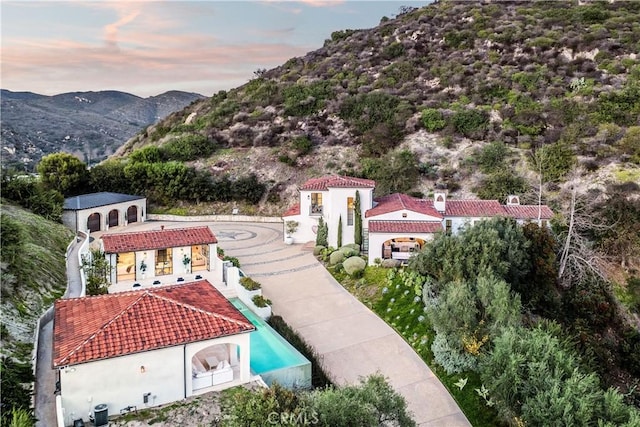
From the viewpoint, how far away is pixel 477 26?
7394 cm

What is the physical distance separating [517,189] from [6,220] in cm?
3737

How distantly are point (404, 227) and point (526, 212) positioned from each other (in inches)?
382

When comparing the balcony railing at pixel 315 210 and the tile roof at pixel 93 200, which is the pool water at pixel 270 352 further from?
the tile roof at pixel 93 200

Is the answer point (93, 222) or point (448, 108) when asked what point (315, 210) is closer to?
point (93, 222)

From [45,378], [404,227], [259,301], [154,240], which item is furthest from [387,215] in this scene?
[45,378]

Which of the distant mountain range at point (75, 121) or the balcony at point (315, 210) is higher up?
the distant mountain range at point (75, 121)

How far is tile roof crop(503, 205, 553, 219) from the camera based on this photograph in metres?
31.5

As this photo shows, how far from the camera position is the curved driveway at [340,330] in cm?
1744

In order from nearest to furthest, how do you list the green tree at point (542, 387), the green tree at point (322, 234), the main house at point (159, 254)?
the green tree at point (542, 387) → the main house at point (159, 254) → the green tree at point (322, 234)

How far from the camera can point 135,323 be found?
50.2 feet

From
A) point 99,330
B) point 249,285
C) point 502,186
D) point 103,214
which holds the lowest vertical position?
point 249,285

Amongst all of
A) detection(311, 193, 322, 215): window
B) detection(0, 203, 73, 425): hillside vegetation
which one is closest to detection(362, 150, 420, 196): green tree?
detection(311, 193, 322, 215): window

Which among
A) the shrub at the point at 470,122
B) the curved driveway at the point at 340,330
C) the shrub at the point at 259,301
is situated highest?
the shrub at the point at 470,122

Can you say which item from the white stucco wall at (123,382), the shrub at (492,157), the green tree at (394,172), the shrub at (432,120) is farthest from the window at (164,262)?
the shrub at (432,120)
